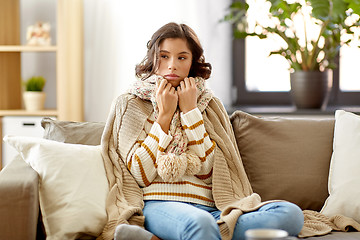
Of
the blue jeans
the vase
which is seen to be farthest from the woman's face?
the vase

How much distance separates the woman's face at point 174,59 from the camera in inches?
84.4

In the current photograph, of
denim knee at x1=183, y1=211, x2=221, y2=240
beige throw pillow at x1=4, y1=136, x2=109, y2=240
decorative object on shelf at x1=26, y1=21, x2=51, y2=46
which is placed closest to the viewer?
denim knee at x1=183, y1=211, x2=221, y2=240

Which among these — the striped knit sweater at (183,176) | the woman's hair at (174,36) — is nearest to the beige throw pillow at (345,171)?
the striped knit sweater at (183,176)

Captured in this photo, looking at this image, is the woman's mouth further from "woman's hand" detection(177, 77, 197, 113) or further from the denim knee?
the denim knee

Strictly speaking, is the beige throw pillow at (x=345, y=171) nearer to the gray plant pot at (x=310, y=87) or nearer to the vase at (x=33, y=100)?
the gray plant pot at (x=310, y=87)

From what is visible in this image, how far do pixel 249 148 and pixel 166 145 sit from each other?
A: 44 centimetres

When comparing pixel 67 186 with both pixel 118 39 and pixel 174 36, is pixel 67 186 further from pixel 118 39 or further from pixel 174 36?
pixel 118 39

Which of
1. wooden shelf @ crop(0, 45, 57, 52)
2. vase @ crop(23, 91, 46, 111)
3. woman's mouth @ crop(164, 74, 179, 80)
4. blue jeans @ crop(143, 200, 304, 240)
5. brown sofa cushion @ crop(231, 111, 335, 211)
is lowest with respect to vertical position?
blue jeans @ crop(143, 200, 304, 240)

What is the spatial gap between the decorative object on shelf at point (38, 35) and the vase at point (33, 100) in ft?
0.95

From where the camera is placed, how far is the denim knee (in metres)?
1.71

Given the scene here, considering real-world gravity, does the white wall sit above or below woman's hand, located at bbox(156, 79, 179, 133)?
above

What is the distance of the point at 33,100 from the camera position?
3336 mm

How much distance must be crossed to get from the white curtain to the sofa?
1127 millimetres

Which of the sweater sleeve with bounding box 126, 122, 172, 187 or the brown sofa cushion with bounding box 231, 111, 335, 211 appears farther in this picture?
the brown sofa cushion with bounding box 231, 111, 335, 211
